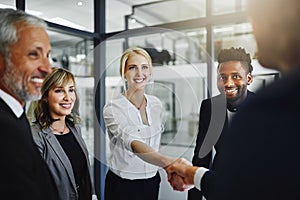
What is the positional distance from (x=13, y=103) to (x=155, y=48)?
903mm

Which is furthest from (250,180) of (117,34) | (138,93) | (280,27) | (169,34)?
(117,34)

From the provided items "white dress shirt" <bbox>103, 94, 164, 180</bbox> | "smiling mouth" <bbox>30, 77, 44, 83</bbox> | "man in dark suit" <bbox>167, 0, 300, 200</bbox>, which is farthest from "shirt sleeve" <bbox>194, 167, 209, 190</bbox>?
"smiling mouth" <bbox>30, 77, 44, 83</bbox>

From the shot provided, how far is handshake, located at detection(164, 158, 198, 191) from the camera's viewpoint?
1.64 metres

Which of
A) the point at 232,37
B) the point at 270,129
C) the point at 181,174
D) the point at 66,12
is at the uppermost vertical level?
the point at 66,12

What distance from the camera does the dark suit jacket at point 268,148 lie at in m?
1.24

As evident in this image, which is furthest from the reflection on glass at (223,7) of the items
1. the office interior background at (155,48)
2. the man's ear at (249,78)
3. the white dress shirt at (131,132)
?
the white dress shirt at (131,132)

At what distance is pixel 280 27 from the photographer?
1336 mm

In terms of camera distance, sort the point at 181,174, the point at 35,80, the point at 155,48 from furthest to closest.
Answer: the point at 155,48 → the point at 181,174 → the point at 35,80

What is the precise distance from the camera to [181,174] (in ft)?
5.54

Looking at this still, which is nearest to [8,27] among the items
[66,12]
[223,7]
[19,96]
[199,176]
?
[19,96]

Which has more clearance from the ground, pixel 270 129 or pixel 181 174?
pixel 270 129

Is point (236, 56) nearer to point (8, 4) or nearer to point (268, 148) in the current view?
point (268, 148)

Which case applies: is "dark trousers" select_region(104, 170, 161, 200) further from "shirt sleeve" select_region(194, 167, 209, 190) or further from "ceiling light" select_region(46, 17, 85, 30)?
"ceiling light" select_region(46, 17, 85, 30)

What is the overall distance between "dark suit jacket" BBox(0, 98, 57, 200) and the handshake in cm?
65
